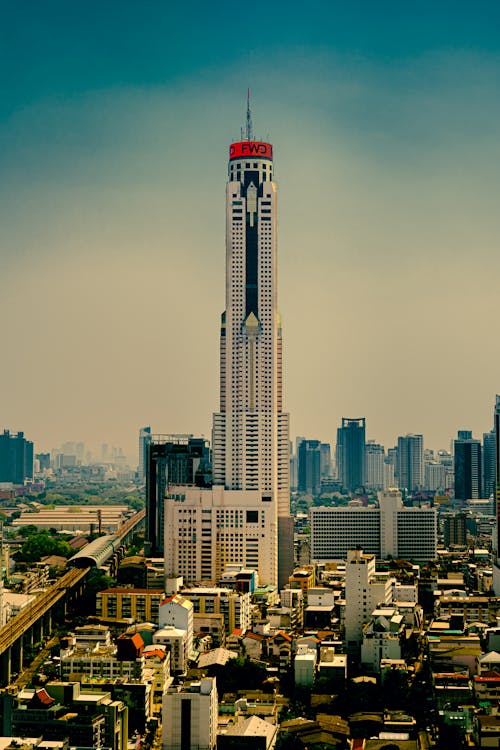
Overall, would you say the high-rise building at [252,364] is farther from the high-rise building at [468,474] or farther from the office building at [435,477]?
the office building at [435,477]

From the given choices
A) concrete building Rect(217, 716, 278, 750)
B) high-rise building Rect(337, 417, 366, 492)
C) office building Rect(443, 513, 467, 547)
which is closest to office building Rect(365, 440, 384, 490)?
high-rise building Rect(337, 417, 366, 492)

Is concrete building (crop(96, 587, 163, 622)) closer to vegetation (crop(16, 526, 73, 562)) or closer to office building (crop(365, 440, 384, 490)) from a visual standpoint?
vegetation (crop(16, 526, 73, 562))

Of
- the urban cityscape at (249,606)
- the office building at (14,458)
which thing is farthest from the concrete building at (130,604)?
the office building at (14,458)

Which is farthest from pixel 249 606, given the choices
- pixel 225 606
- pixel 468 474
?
pixel 468 474

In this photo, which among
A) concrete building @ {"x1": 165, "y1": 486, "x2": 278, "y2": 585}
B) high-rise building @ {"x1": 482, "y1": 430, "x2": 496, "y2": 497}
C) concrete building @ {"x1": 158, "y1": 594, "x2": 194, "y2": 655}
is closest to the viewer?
concrete building @ {"x1": 158, "y1": 594, "x2": 194, "y2": 655}

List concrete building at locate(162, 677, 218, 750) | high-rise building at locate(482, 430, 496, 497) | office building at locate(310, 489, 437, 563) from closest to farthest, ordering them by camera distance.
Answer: concrete building at locate(162, 677, 218, 750) < office building at locate(310, 489, 437, 563) < high-rise building at locate(482, 430, 496, 497)

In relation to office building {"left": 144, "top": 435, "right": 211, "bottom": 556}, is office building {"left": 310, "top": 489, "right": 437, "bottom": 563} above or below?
below
